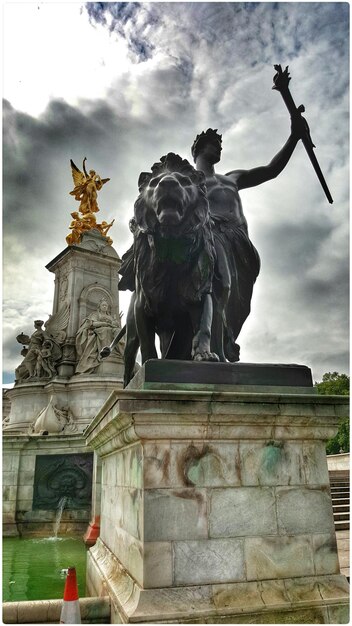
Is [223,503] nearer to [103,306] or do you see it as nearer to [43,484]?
[43,484]

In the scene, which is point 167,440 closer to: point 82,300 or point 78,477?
point 78,477

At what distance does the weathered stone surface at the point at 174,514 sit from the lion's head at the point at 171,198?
2.10 m

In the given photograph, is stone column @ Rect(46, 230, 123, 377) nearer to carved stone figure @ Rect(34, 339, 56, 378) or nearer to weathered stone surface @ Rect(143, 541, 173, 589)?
carved stone figure @ Rect(34, 339, 56, 378)

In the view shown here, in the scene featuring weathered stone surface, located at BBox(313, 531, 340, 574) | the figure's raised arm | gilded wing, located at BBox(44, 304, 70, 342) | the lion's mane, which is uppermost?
gilded wing, located at BBox(44, 304, 70, 342)

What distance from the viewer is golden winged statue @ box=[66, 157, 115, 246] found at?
2200 centimetres

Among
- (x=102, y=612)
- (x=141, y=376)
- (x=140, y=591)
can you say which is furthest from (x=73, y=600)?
(x=141, y=376)

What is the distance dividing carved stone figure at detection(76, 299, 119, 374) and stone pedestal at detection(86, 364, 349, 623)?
14.8 m

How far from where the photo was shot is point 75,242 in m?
21.5

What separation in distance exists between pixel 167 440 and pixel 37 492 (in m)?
10.9

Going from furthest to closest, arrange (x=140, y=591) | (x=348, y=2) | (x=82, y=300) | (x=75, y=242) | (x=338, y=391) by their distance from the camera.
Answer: (x=338, y=391) < (x=75, y=242) < (x=82, y=300) < (x=348, y=2) < (x=140, y=591)

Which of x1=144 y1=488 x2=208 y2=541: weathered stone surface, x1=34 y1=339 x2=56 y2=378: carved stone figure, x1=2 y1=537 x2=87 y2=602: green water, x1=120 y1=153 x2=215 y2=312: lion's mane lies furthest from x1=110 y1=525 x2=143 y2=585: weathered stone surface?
x1=34 y1=339 x2=56 y2=378: carved stone figure

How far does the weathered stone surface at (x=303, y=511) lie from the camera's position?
3436 millimetres

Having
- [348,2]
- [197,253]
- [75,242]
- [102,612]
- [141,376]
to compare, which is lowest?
[102,612]

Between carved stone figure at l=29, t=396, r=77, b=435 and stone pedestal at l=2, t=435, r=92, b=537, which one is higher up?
carved stone figure at l=29, t=396, r=77, b=435
